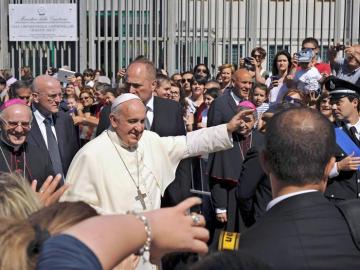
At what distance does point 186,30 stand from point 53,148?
8.00 m

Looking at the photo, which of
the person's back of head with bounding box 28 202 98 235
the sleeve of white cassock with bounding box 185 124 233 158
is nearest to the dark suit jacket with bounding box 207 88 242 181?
the sleeve of white cassock with bounding box 185 124 233 158

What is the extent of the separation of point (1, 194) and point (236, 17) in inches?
518

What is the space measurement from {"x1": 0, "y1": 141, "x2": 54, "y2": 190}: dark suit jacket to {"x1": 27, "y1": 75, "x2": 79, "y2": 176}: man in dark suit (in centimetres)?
89

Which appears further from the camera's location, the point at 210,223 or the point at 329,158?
the point at 210,223

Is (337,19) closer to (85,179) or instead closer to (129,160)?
(129,160)

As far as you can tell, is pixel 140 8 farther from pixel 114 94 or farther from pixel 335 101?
pixel 335 101

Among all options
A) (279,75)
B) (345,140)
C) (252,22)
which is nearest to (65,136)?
(345,140)

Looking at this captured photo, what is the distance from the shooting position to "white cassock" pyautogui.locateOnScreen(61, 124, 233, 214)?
5.37 metres

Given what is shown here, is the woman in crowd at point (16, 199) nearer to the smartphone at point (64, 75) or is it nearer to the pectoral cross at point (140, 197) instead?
the pectoral cross at point (140, 197)

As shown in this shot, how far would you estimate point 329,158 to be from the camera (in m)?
3.21

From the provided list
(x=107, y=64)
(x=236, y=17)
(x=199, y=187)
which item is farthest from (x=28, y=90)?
(x=236, y=17)

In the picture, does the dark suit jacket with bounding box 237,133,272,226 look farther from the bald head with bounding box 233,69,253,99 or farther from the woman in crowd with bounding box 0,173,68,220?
the woman in crowd with bounding box 0,173,68,220

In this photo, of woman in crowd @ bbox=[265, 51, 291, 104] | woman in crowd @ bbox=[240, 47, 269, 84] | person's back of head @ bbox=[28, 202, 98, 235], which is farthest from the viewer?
woman in crowd @ bbox=[240, 47, 269, 84]

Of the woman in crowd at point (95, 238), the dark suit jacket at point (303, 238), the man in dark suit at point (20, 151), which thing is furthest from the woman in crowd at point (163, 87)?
the woman in crowd at point (95, 238)
